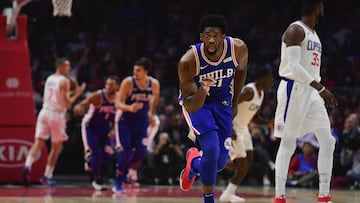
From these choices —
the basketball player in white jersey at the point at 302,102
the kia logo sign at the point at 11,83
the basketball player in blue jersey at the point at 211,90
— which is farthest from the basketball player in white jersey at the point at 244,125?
the kia logo sign at the point at 11,83

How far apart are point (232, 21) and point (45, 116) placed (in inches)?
405

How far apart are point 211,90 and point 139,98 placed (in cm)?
527

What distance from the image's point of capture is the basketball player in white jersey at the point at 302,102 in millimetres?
7910

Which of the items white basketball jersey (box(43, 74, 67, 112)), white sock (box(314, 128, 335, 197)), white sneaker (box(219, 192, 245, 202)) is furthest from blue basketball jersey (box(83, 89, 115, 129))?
white sock (box(314, 128, 335, 197))

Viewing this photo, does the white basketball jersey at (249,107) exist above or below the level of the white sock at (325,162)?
above

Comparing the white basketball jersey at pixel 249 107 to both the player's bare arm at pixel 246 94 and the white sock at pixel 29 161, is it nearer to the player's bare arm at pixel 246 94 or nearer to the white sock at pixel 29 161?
the player's bare arm at pixel 246 94

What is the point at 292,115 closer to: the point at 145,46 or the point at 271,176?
the point at 271,176

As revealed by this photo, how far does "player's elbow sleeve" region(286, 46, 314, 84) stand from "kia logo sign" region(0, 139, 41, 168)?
6991 mm

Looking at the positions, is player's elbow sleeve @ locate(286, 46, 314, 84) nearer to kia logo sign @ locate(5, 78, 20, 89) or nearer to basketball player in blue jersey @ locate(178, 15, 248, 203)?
basketball player in blue jersey @ locate(178, 15, 248, 203)

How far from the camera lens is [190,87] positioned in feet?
22.4

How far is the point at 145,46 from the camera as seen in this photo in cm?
2094

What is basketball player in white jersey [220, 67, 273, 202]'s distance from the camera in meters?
10.5

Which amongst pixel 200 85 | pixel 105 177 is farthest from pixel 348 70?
pixel 200 85

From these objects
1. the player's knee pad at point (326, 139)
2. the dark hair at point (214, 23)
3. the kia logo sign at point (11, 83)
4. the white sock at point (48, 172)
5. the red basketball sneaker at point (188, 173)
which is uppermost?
the dark hair at point (214, 23)
